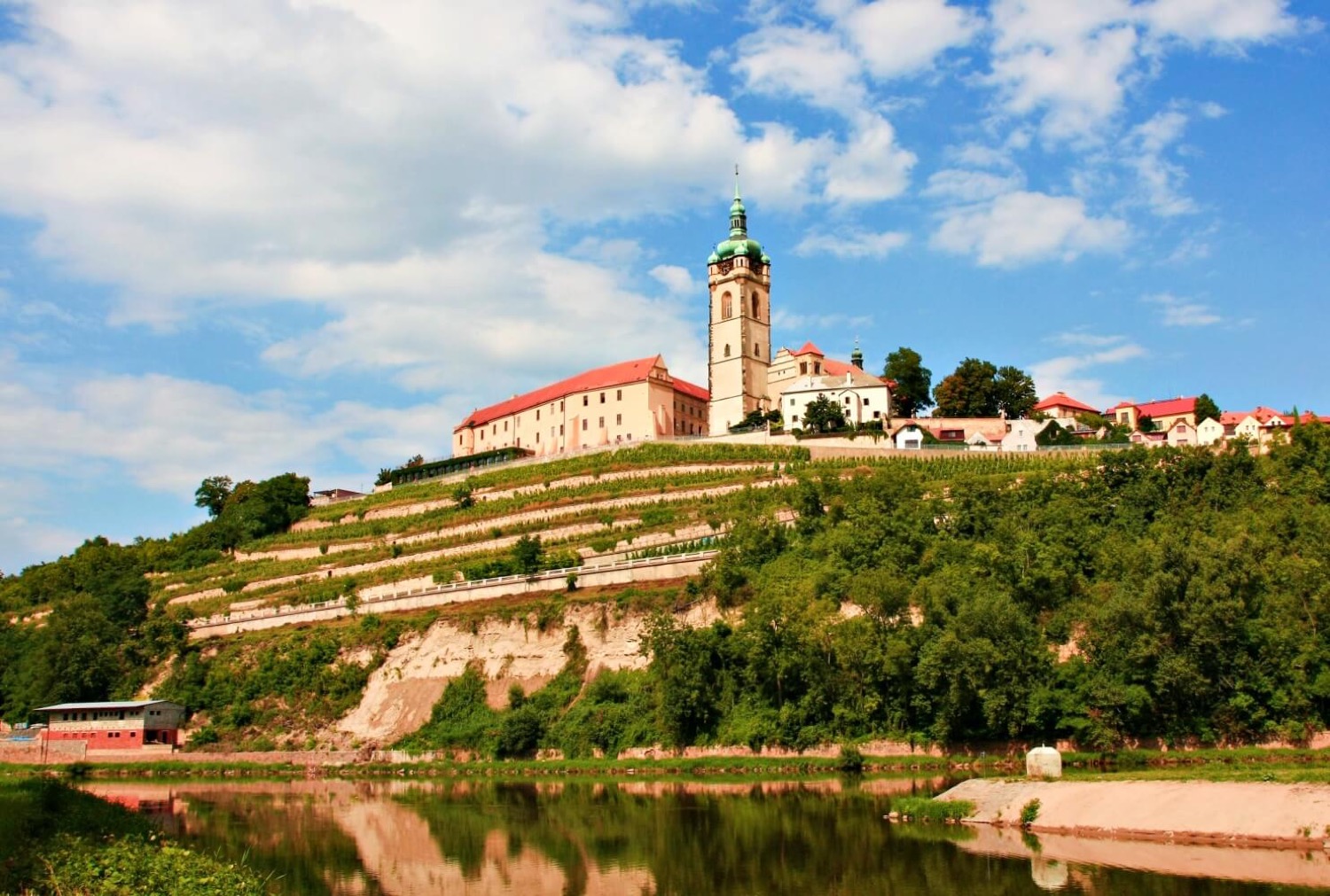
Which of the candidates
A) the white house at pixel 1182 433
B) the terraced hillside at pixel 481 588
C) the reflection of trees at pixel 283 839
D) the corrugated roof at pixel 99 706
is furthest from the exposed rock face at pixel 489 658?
the white house at pixel 1182 433

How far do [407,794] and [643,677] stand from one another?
12959 millimetres

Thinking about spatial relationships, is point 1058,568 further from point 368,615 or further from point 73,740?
point 73,740

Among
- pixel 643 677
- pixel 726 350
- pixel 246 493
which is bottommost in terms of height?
pixel 643 677

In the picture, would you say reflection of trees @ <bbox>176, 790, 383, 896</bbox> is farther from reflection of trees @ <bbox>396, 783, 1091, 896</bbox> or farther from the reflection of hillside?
the reflection of hillside

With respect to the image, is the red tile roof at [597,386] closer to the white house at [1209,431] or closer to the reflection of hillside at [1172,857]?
the white house at [1209,431]

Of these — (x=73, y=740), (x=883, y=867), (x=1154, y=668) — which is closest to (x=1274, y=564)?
(x=1154, y=668)

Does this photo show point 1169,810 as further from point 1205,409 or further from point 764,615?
point 1205,409

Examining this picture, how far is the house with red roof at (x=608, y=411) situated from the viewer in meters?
103

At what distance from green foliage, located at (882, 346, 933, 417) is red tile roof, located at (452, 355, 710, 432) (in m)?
19.9

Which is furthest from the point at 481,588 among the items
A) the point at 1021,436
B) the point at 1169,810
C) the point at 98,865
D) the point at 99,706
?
the point at 98,865

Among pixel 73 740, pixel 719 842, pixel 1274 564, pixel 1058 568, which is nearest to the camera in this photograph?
pixel 719 842

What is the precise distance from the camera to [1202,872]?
1085 inches

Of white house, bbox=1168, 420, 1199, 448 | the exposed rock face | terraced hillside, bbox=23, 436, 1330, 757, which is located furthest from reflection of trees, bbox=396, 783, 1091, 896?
white house, bbox=1168, 420, 1199, 448

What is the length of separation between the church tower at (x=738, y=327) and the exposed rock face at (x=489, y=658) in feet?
123
